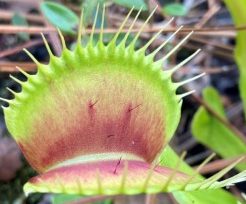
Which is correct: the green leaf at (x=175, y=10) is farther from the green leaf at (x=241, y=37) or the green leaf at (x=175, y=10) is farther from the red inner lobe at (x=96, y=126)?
the red inner lobe at (x=96, y=126)

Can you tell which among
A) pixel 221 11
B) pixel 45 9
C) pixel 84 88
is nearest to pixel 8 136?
pixel 45 9

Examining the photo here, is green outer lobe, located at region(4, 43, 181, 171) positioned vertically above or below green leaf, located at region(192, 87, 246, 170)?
above

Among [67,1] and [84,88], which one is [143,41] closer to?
[67,1]

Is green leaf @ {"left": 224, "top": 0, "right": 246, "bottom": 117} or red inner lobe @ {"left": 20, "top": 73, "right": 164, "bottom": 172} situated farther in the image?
green leaf @ {"left": 224, "top": 0, "right": 246, "bottom": 117}

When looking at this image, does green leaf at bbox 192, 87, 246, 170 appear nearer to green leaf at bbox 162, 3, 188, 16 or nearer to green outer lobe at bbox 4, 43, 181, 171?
green leaf at bbox 162, 3, 188, 16

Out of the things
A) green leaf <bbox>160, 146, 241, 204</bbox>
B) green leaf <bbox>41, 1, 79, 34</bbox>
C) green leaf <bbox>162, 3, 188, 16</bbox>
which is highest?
green leaf <bbox>41, 1, 79, 34</bbox>

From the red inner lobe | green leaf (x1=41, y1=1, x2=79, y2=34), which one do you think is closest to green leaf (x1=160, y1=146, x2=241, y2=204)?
the red inner lobe

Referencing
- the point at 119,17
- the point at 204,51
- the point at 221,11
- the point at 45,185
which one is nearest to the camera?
the point at 45,185
